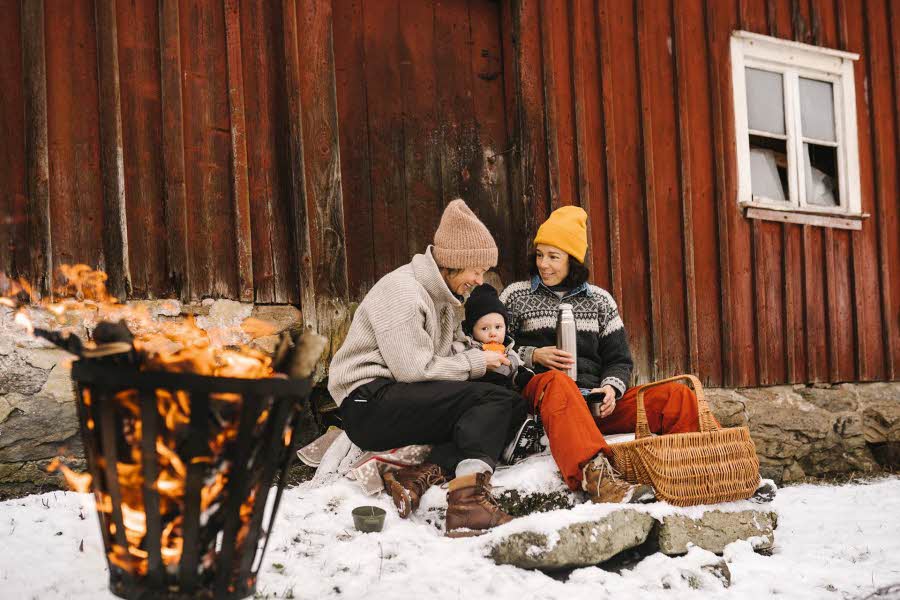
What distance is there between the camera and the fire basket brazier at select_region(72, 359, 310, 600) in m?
1.88

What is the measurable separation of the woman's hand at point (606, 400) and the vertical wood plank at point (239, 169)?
1933 mm

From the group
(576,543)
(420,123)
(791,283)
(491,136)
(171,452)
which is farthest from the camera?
(791,283)

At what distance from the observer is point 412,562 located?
9.32 ft

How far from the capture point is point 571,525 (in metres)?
3.01

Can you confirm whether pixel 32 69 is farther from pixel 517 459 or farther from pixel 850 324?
pixel 850 324

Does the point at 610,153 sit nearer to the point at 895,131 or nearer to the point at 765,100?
the point at 765,100

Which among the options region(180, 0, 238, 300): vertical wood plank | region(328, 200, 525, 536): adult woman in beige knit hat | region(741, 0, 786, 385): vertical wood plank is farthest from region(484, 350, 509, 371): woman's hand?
region(741, 0, 786, 385): vertical wood plank

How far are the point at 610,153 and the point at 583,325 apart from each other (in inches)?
66.6

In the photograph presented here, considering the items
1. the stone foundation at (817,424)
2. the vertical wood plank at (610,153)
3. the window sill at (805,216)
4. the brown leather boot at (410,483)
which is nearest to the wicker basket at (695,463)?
the brown leather boot at (410,483)

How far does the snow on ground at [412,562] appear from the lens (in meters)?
2.62

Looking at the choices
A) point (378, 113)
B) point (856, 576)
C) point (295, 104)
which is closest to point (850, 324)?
point (856, 576)

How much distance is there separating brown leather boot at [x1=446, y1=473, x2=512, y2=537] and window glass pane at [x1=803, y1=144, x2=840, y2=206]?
4673 mm

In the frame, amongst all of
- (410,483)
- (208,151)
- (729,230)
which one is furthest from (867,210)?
(208,151)

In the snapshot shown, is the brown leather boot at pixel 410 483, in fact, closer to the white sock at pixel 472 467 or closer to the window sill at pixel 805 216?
the white sock at pixel 472 467
